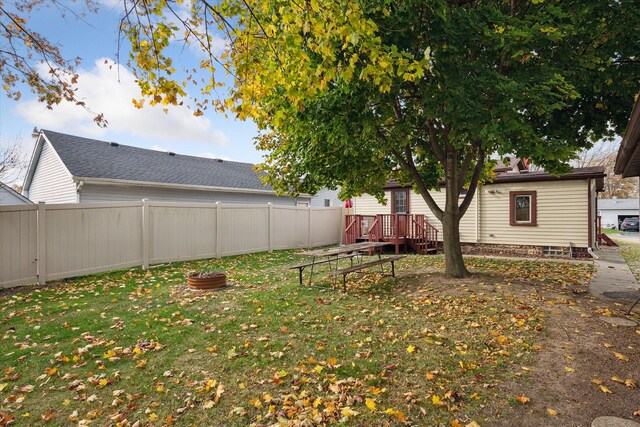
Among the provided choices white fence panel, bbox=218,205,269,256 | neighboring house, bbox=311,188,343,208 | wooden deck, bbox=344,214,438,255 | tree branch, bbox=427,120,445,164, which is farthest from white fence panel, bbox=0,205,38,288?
Answer: neighboring house, bbox=311,188,343,208

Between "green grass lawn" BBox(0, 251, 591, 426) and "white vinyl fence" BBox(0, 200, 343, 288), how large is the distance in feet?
3.49

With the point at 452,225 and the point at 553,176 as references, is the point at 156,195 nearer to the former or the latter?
the point at 452,225

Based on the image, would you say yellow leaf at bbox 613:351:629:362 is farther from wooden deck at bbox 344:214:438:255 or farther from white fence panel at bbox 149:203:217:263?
white fence panel at bbox 149:203:217:263

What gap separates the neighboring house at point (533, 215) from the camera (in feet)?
40.6

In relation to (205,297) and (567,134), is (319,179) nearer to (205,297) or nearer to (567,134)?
(205,297)

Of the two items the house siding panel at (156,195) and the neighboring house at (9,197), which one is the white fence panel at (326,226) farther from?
the neighboring house at (9,197)

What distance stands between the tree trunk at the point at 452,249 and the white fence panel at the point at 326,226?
9.07 metres

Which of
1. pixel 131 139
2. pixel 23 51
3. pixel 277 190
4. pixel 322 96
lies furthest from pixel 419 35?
pixel 131 139

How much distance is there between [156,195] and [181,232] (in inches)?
228

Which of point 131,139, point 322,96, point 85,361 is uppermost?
point 131,139

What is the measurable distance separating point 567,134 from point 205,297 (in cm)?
758

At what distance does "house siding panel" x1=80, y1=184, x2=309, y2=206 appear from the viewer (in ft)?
44.8

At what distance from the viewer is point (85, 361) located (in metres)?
3.79

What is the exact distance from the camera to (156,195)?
15.5m
